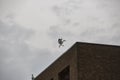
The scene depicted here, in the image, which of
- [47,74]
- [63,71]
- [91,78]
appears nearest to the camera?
[91,78]

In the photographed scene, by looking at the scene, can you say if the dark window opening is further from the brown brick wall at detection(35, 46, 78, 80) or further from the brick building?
the brick building

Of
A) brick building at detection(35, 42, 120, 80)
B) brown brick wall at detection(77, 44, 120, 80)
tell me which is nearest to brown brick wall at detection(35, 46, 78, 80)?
brick building at detection(35, 42, 120, 80)

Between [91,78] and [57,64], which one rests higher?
[57,64]

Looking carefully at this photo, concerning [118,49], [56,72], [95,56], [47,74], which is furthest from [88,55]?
[47,74]

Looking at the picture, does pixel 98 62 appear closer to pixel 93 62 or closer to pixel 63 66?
pixel 93 62

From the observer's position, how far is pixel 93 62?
30.4 meters

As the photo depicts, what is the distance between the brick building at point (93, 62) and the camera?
98.1ft

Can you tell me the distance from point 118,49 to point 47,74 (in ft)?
26.7

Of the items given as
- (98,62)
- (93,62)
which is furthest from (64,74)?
(98,62)

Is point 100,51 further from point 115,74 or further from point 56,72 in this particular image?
point 56,72

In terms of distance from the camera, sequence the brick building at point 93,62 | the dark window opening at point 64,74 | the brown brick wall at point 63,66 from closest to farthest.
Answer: the brick building at point 93,62 < the brown brick wall at point 63,66 < the dark window opening at point 64,74

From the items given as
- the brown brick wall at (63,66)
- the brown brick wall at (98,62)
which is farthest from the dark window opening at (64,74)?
the brown brick wall at (98,62)

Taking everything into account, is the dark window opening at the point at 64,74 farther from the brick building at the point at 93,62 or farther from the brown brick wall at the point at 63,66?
the brick building at the point at 93,62

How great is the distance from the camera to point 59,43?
3403 cm
